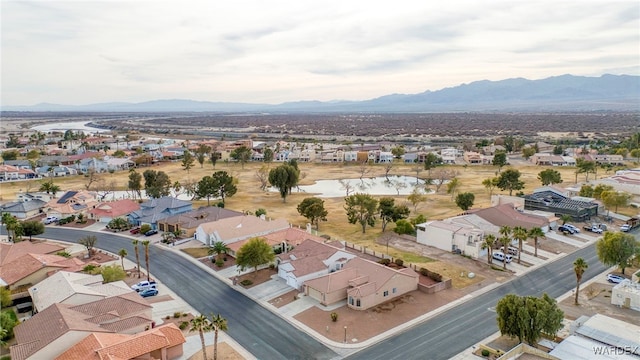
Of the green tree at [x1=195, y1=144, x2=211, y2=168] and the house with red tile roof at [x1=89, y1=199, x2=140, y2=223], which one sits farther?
the green tree at [x1=195, y1=144, x2=211, y2=168]

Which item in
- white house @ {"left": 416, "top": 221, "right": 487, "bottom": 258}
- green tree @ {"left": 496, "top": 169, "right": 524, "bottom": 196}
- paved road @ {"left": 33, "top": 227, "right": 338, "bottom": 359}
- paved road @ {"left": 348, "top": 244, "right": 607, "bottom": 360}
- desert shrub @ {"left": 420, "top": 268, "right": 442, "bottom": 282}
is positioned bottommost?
paved road @ {"left": 348, "top": 244, "right": 607, "bottom": 360}

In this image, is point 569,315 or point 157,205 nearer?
point 569,315

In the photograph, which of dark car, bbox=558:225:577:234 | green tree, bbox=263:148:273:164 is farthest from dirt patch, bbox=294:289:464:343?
green tree, bbox=263:148:273:164

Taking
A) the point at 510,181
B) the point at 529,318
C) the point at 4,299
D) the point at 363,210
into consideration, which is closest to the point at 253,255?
the point at 4,299

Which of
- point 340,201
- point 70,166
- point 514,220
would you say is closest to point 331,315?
point 514,220

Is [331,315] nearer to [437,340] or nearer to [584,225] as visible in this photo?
[437,340]

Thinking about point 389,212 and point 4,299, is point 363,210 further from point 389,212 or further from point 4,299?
point 4,299

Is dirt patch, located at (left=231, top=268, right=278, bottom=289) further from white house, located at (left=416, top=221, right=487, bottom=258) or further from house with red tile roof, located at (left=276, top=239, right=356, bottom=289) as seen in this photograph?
white house, located at (left=416, top=221, right=487, bottom=258)
